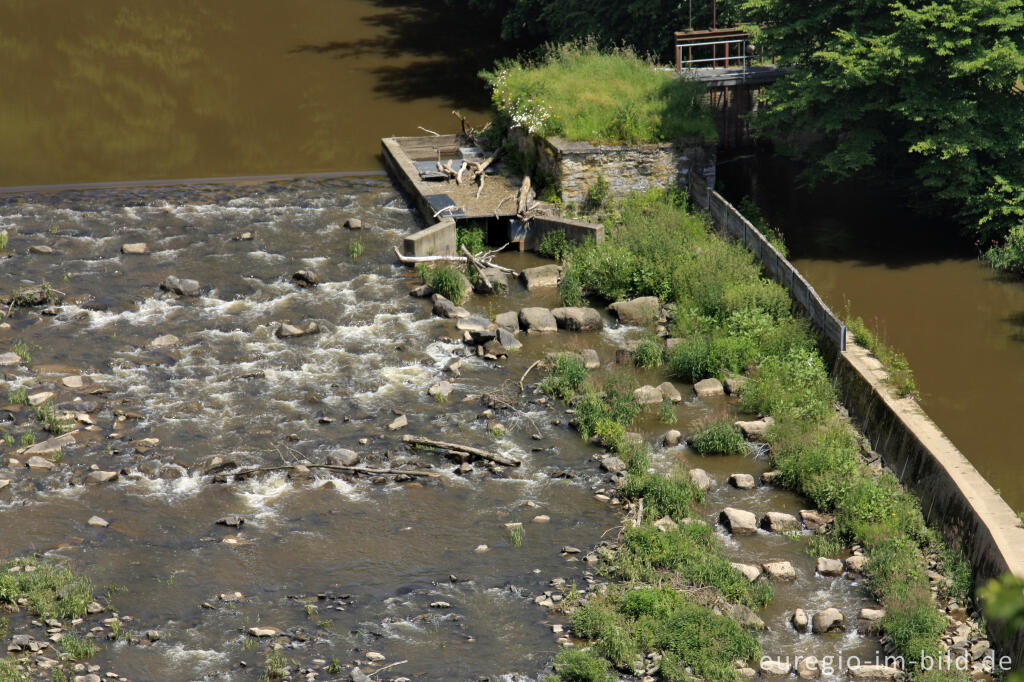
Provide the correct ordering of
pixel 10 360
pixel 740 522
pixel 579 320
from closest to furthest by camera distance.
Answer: pixel 740 522 → pixel 10 360 → pixel 579 320

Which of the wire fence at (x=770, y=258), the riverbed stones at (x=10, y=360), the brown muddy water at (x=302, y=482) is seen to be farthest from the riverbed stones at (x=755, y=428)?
the riverbed stones at (x=10, y=360)

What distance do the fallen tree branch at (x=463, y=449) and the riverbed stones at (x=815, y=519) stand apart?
13.3 feet

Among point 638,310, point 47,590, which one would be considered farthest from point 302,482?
point 638,310

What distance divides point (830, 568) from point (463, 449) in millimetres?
5450

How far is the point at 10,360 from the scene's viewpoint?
19.0m

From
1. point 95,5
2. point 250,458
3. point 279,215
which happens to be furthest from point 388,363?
point 95,5

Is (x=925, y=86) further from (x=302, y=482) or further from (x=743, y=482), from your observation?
(x=302, y=482)

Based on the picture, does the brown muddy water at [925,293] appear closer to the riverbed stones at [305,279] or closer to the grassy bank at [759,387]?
the grassy bank at [759,387]

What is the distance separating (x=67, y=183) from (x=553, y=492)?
1867cm

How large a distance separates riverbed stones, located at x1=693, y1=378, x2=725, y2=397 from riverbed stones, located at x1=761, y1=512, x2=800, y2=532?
12.5 ft

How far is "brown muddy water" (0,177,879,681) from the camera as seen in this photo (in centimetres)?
1278

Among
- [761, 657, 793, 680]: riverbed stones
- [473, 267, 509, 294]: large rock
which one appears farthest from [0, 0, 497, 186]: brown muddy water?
[761, 657, 793, 680]: riverbed stones

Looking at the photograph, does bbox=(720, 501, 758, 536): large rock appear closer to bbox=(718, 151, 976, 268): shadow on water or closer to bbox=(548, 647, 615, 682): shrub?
bbox=(548, 647, 615, 682): shrub

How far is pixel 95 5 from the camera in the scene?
4431cm
